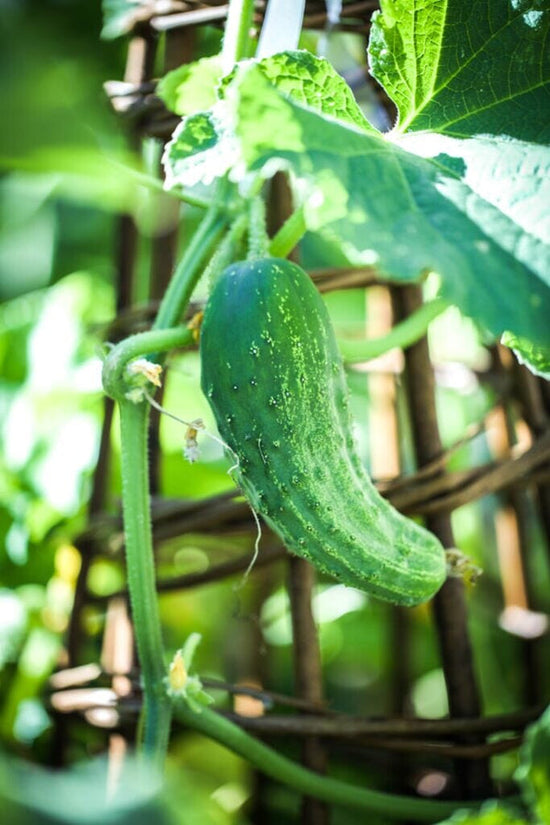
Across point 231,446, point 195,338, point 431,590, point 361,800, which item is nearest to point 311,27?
point 195,338

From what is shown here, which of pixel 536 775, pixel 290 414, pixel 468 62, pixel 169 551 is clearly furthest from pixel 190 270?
pixel 169 551

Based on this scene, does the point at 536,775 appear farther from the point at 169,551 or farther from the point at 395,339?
the point at 169,551

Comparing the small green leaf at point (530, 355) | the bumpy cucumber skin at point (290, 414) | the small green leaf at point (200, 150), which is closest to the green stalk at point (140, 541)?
the bumpy cucumber skin at point (290, 414)

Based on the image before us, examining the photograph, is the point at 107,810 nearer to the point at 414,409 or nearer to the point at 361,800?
the point at 361,800

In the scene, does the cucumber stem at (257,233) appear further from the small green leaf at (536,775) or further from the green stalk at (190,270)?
the small green leaf at (536,775)

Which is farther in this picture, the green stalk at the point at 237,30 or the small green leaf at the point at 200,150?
the green stalk at the point at 237,30

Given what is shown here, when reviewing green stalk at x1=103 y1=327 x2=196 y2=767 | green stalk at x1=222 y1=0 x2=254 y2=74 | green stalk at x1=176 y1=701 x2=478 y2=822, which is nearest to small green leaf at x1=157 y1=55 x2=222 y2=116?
green stalk at x1=222 y1=0 x2=254 y2=74

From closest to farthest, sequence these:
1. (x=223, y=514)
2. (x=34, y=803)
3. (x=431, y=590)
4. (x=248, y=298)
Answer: (x=34, y=803)
(x=248, y=298)
(x=431, y=590)
(x=223, y=514)
